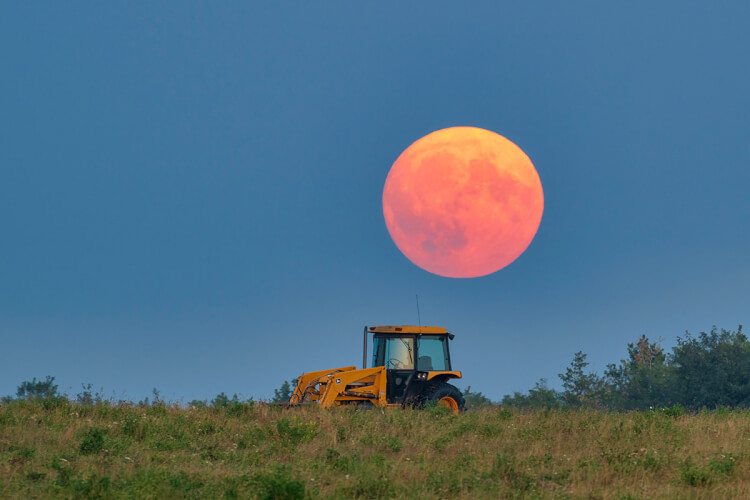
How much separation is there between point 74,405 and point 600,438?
13685mm

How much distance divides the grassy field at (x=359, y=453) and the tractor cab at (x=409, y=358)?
2.06 metres

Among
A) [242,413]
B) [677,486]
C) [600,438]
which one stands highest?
[242,413]

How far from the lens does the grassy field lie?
1245 cm

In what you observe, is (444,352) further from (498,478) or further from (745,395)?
(745,395)

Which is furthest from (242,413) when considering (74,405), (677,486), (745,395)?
(745,395)

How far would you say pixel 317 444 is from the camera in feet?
53.1

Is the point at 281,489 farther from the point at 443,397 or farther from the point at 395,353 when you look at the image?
the point at 443,397

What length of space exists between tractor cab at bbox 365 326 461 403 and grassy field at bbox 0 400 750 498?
6.76ft

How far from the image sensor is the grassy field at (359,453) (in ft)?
40.8

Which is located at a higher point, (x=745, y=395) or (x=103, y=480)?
(x=745, y=395)

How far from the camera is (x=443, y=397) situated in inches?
870

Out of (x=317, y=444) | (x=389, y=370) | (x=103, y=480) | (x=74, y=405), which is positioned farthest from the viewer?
(x=389, y=370)

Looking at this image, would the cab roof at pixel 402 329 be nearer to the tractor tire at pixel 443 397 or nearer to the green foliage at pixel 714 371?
the tractor tire at pixel 443 397

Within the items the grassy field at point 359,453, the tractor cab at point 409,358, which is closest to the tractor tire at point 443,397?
the tractor cab at point 409,358
